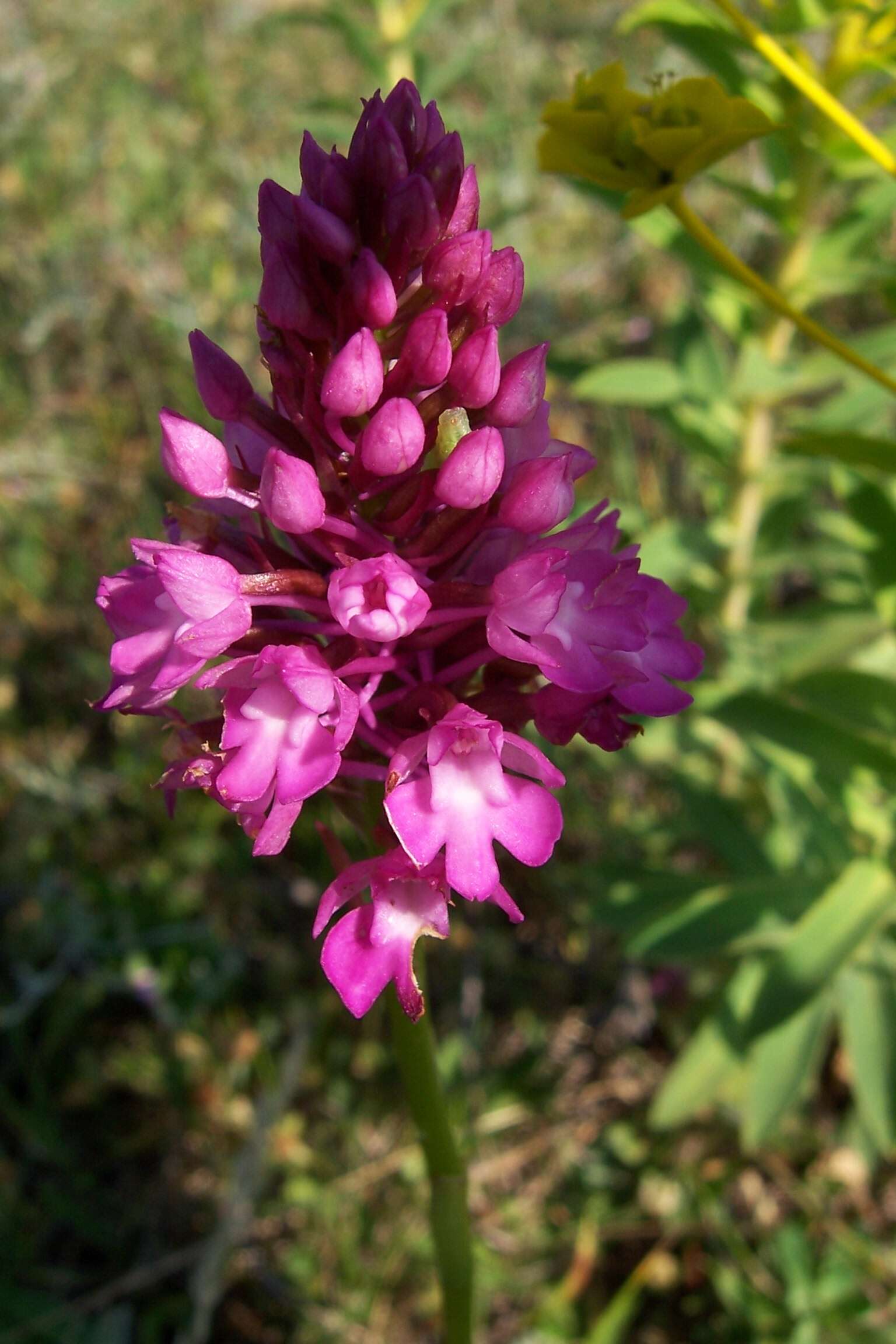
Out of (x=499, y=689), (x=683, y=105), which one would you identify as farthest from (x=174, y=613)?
(x=683, y=105)

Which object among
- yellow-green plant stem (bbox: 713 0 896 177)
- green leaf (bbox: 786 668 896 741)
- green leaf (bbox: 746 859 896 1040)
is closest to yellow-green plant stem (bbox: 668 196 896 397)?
yellow-green plant stem (bbox: 713 0 896 177)

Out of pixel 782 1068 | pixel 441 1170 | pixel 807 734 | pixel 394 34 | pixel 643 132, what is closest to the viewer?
pixel 441 1170

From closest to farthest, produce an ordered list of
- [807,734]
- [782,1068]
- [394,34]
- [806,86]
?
[806,86] → [807,734] → [782,1068] → [394,34]

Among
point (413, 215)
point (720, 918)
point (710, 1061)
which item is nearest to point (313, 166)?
point (413, 215)

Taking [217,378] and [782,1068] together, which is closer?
[217,378]

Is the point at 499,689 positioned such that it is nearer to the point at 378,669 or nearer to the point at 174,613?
the point at 378,669

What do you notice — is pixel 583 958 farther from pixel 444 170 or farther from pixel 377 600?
pixel 444 170

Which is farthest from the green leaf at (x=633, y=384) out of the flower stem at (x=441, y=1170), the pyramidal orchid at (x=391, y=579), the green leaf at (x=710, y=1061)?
the flower stem at (x=441, y=1170)
